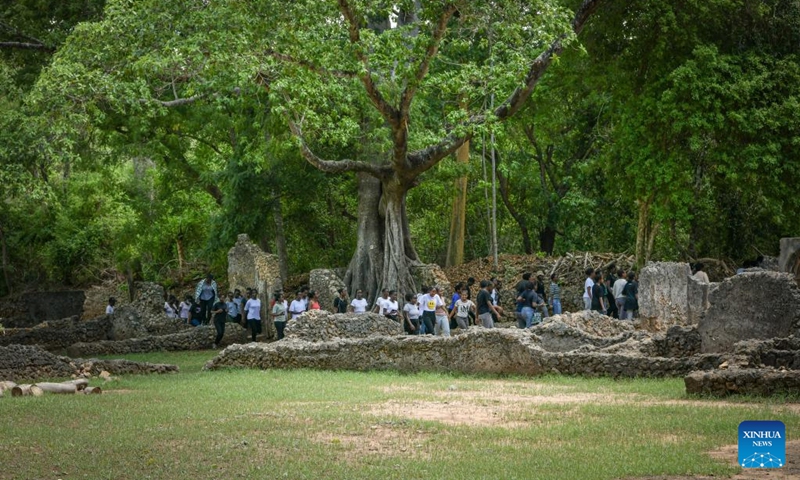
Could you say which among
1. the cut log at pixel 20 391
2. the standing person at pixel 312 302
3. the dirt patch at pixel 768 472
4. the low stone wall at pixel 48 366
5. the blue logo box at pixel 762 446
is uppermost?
the standing person at pixel 312 302

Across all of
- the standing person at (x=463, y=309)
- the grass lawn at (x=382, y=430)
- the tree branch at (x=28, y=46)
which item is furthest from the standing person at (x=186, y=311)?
the grass lawn at (x=382, y=430)

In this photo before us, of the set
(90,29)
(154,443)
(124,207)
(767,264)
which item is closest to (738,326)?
(154,443)

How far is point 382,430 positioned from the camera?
1173cm

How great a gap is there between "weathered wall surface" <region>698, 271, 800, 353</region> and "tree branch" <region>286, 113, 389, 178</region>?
Answer: 9.83 meters

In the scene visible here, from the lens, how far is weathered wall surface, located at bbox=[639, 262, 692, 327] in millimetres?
22234

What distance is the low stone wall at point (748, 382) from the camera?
12.7 metres

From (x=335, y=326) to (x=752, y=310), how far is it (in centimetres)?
813

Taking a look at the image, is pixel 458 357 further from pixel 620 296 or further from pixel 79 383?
pixel 620 296

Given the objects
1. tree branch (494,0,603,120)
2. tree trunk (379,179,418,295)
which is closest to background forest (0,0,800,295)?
tree branch (494,0,603,120)

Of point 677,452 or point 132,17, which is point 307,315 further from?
point 677,452

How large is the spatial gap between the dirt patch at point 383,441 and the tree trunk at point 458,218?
20.8 m

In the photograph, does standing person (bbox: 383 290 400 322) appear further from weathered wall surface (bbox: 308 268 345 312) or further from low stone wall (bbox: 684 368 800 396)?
low stone wall (bbox: 684 368 800 396)

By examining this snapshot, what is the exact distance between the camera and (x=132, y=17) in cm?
2134

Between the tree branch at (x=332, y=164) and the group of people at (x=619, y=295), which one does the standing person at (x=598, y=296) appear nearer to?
the group of people at (x=619, y=295)
